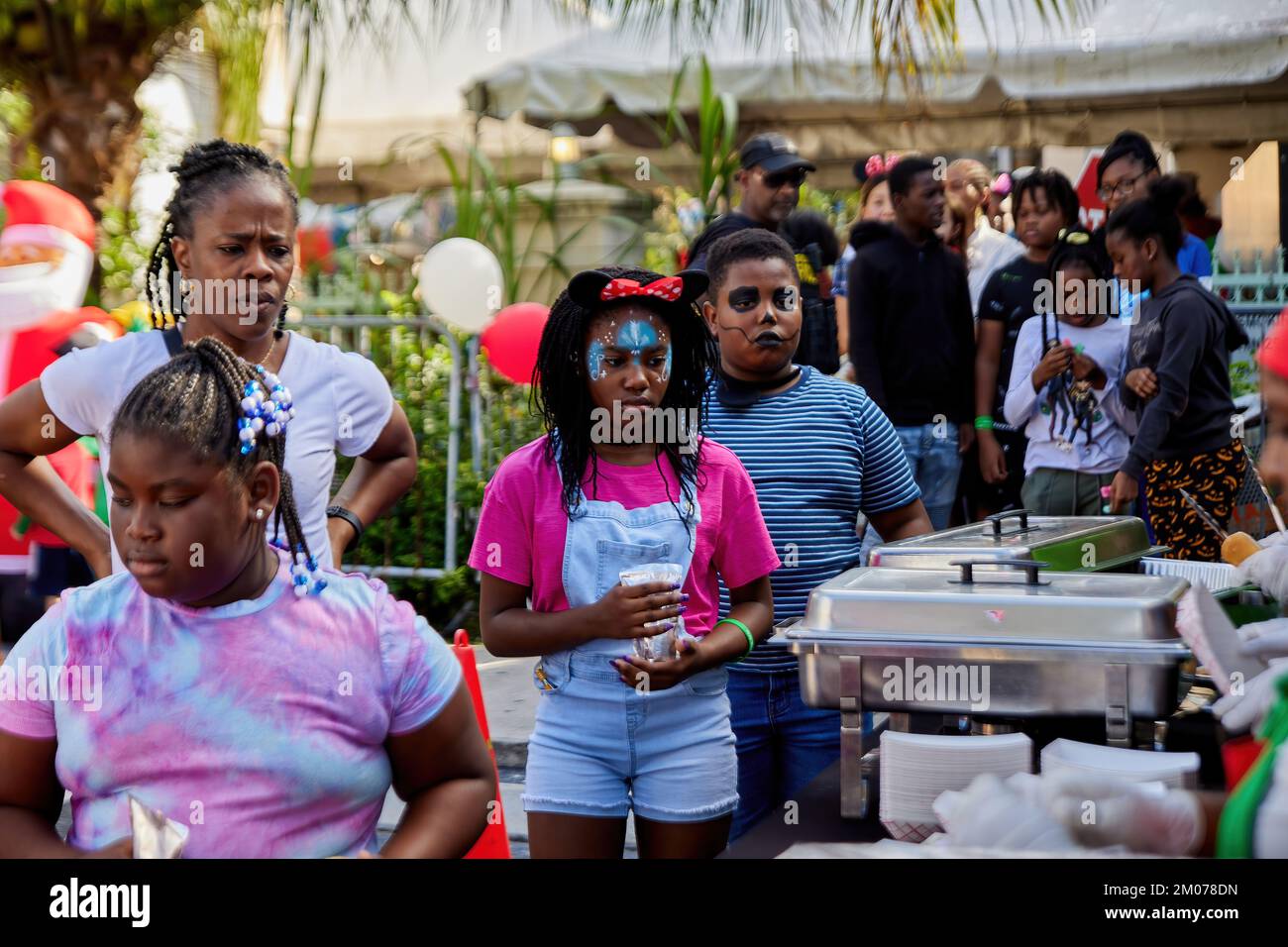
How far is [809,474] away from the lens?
3154 millimetres

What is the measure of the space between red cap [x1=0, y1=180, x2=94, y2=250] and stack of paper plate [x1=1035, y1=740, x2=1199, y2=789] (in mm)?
5446

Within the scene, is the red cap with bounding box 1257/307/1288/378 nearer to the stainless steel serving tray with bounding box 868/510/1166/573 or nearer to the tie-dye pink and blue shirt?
the stainless steel serving tray with bounding box 868/510/1166/573

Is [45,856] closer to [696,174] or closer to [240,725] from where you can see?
[240,725]

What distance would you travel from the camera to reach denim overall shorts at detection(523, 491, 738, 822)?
8.75 ft

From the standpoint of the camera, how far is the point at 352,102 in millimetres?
11570

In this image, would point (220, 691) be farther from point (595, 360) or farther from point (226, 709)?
point (595, 360)

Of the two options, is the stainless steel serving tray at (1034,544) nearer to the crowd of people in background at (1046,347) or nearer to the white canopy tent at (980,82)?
the crowd of people in background at (1046,347)

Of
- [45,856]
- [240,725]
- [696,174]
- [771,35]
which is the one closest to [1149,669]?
[240,725]

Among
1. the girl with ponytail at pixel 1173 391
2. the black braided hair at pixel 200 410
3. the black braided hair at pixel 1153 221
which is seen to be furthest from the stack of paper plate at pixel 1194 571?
the black braided hair at pixel 1153 221

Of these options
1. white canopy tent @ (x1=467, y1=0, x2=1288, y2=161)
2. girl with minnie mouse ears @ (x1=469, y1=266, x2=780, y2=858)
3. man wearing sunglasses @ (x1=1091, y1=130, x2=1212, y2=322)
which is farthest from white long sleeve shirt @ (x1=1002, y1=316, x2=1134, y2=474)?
girl with minnie mouse ears @ (x1=469, y1=266, x2=780, y2=858)

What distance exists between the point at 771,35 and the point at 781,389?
14.5 ft

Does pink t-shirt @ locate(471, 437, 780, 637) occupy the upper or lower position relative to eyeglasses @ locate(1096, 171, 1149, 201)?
lower

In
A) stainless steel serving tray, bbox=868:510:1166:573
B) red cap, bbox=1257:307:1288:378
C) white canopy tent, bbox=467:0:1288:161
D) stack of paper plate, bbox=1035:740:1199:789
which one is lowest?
stack of paper plate, bbox=1035:740:1199:789
